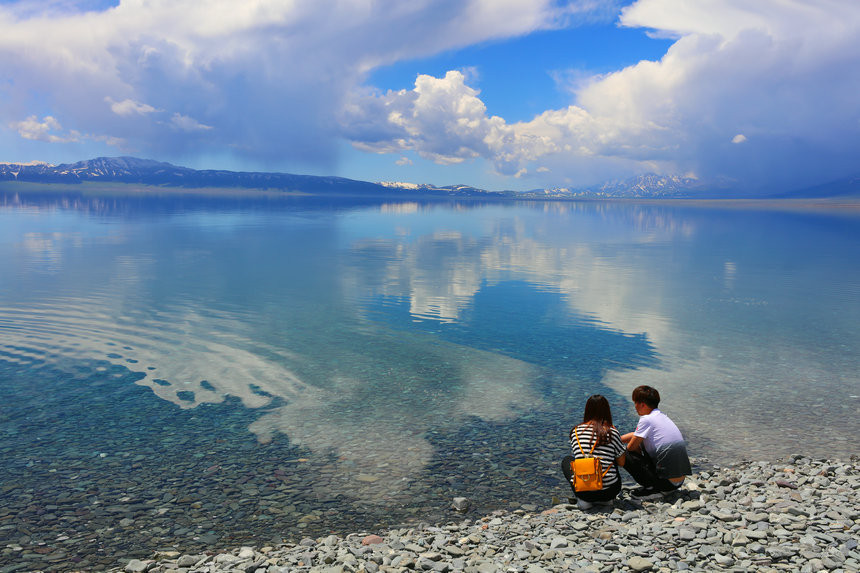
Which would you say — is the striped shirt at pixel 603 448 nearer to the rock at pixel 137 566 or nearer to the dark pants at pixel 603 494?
the dark pants at pixel 603 494

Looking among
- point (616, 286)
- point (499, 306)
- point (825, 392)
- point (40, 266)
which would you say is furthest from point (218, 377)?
point (40, 266)

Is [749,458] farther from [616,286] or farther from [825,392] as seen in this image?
[616,286]

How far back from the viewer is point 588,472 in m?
11.9

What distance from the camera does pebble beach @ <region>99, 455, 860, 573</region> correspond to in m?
9.53

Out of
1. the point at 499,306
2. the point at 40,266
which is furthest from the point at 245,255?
the point at 499,306

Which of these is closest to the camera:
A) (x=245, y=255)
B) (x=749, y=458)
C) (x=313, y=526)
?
(x=313, y=526)

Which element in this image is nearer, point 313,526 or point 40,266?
point 313,526

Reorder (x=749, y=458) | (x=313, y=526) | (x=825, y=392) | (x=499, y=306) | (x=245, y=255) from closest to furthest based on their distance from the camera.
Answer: (x=313, y=526) < (x=749, y=458) < (x=825, y=392) < (x=499, y=306) < (x=245, y=255)

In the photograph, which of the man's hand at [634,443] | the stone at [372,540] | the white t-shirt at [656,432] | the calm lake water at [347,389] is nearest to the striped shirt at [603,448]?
the man's hand at [634,443]

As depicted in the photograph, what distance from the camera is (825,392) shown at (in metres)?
21.6

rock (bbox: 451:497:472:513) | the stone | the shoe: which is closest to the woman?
the shoe

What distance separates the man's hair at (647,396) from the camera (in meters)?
12.2

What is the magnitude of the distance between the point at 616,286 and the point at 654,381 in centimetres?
2633

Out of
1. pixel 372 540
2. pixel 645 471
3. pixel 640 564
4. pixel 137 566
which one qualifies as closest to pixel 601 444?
pixel 645 471
